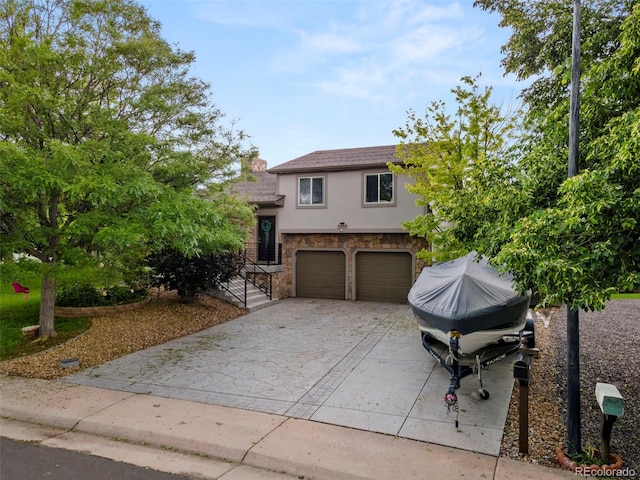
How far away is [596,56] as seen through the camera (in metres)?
5.39

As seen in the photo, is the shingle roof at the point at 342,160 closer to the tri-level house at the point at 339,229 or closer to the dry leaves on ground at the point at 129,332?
the tri-level house at the point at 339,229

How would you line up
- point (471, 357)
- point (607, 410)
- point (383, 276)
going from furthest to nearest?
point (383, 276), point (471, 357), point (607, 410)

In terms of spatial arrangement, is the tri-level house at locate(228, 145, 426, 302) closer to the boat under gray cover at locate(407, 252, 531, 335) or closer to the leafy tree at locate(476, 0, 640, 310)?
the boat under gray cover at locate(407, 252, 531, 335)

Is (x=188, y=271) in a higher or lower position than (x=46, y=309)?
higher

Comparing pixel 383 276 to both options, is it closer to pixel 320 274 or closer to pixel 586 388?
pixel 320 274

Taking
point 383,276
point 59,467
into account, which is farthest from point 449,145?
point 59,467

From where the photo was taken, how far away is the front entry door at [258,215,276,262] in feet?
57.3

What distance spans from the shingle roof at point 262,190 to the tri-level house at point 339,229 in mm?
59

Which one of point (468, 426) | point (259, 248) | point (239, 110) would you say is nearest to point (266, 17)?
point (239, 110)

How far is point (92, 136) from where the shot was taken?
772 centimetres

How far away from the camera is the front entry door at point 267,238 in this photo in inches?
688

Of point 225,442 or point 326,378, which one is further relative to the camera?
point 326,378

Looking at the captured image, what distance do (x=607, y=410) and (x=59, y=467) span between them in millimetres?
5995

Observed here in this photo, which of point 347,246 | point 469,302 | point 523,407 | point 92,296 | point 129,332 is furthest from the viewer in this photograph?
point 347,246
